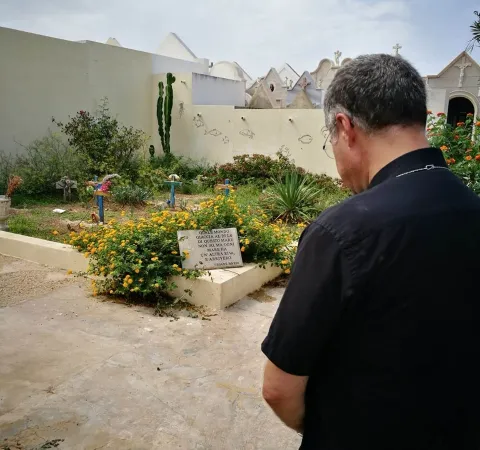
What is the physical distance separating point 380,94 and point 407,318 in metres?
0.51

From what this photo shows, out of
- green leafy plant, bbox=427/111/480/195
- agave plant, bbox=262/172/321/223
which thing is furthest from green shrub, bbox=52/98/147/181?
green leafy plant, bbox=427/111/480/195

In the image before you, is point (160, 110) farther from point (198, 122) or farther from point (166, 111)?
point (198, 122)

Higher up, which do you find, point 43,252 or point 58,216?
point 58,216

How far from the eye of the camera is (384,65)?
1073 mm

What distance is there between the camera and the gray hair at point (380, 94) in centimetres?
104

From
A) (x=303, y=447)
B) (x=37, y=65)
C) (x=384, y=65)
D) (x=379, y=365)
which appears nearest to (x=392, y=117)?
(x=384, y=65)

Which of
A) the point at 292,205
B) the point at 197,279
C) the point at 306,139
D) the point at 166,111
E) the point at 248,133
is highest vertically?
the point at 166,111

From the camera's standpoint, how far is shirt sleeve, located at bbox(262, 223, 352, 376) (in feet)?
3.03

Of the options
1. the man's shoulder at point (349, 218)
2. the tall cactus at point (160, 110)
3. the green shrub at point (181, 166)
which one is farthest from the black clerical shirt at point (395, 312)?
the tall cactus at point (160, 110)

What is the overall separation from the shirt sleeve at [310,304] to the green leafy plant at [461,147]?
523cm

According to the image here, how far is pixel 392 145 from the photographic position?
1.04 metres

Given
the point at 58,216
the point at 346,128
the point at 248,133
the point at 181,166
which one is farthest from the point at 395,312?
the point at 181,166

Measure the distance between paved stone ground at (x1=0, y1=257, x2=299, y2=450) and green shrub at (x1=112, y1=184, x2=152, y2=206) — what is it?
4.89m

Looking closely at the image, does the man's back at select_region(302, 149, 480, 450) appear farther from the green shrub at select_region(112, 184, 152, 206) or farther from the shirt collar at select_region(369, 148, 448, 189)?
the green shrub at select_region(112, 184, 152, 206)
